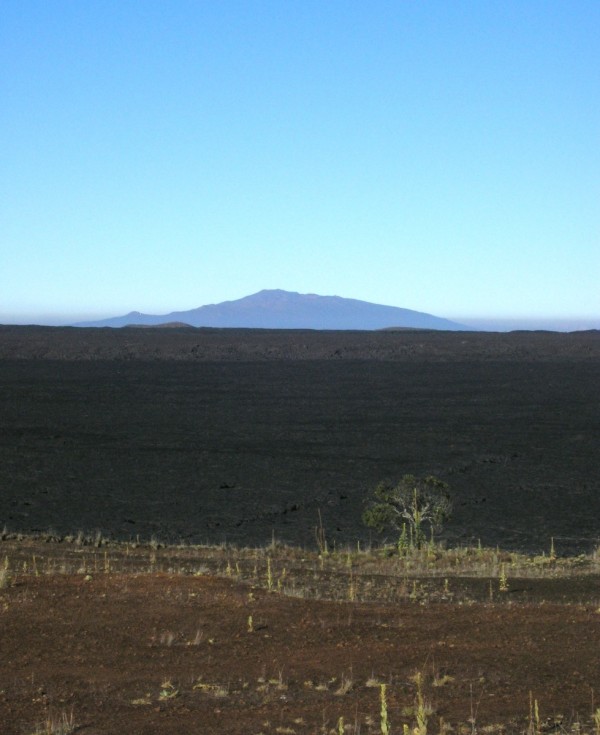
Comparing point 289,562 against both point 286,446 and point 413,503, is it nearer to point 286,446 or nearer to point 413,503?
point 413,503

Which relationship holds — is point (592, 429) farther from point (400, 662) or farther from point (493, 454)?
point (400, 662)

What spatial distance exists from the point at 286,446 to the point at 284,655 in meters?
24.4

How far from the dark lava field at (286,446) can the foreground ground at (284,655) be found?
895cm

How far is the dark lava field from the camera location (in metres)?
20.9

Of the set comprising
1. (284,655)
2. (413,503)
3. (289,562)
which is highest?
(284,655)

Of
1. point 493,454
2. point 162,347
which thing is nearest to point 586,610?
point 493,454

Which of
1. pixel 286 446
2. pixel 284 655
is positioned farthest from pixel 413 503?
pixel 286 446

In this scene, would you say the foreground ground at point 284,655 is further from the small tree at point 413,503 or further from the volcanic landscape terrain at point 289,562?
the small tree at point 413,503

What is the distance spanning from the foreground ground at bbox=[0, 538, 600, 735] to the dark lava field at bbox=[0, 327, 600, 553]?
895 cm

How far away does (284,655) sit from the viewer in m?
7.34

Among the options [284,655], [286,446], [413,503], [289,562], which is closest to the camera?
[284,655]

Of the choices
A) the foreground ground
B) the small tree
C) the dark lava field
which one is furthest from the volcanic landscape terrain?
the small tree

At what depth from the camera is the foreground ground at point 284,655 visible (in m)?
6.01

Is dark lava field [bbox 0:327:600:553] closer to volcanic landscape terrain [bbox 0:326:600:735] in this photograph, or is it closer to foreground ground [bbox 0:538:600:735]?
volcanic landscape terrain [bbox 0:326:600:735]
